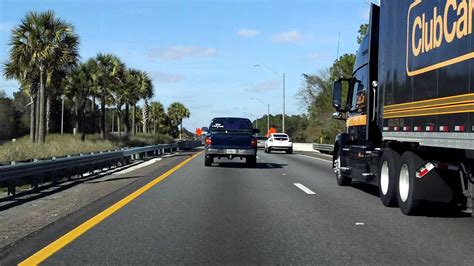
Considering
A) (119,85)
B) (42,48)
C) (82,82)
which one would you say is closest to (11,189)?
(42,48)

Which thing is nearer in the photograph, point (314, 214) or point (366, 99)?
point (314, 214)

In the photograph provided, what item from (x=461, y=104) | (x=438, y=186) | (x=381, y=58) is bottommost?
(x=438, y=186)

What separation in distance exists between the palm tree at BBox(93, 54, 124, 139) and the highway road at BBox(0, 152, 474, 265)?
32.1 meters

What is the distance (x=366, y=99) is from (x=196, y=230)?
588 centimetres

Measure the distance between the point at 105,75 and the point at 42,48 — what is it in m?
14.4

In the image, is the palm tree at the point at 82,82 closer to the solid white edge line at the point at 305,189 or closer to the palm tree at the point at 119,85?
the palm tree at the point at 119,85

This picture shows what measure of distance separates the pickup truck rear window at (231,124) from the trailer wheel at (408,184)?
Answer: 13.8m

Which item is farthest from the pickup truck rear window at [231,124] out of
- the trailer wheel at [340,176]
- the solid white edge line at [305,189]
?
the trailer wheel at [340,176]

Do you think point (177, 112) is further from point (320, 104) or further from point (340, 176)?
point (340, 176)

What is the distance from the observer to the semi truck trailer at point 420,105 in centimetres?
722

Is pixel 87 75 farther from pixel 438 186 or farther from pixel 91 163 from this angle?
pixel 438 186

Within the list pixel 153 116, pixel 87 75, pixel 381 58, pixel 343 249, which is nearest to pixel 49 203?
pixel 343 249

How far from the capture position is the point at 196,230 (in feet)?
26.5

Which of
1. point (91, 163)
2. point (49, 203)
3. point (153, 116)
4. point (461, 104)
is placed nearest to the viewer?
point (461, 104)
